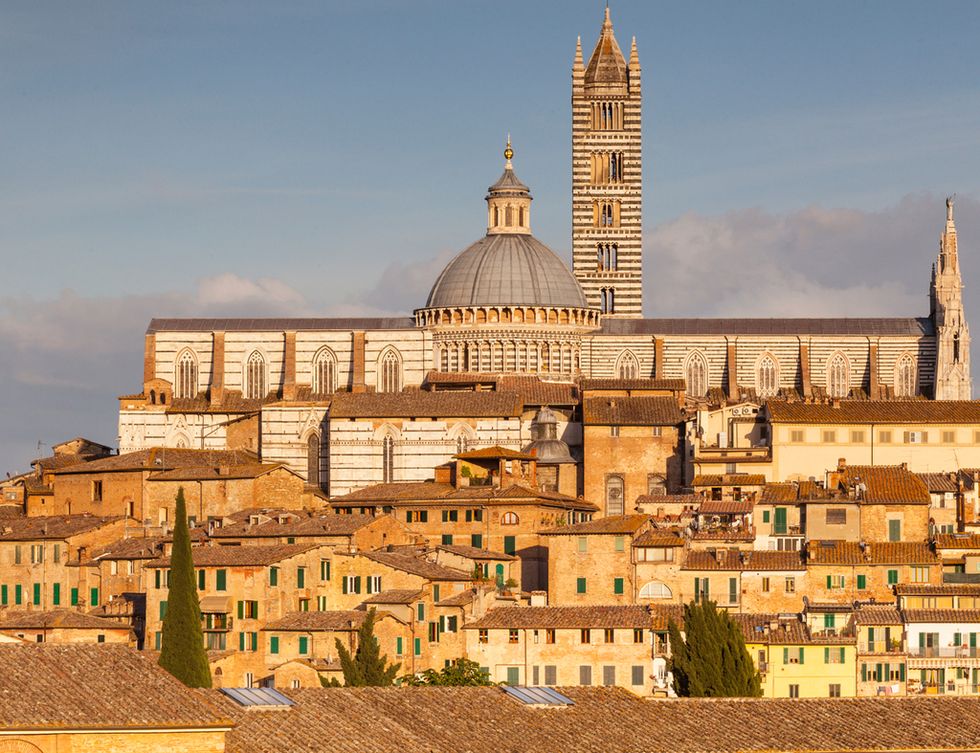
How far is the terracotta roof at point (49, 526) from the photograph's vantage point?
66750 millimetres

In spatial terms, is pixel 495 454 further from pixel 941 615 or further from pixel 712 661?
pixel 712 661

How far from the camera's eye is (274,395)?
85562mm

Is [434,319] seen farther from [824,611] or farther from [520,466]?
[824,611]

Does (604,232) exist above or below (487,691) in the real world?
above

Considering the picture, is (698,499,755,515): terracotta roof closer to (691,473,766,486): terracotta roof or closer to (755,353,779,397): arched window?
(691,473,766,486): terracotta roof

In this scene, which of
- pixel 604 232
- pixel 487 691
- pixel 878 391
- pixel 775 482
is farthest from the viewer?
pixel 604 232

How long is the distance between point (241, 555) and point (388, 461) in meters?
18.6

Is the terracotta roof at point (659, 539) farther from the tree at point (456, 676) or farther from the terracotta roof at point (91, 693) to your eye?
the terracotta roof at point (91, 693)

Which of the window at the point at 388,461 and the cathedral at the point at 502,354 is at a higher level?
the cathedral at the point at 502,354

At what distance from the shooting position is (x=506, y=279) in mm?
85750

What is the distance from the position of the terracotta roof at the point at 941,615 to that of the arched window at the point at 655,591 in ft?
19.6

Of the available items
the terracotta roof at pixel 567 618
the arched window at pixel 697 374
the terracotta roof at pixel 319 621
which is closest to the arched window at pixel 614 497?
the arched window at pixel 697 374

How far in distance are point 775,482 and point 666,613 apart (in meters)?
15.1

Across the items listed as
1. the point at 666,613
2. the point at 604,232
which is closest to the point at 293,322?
the point at 604,232
